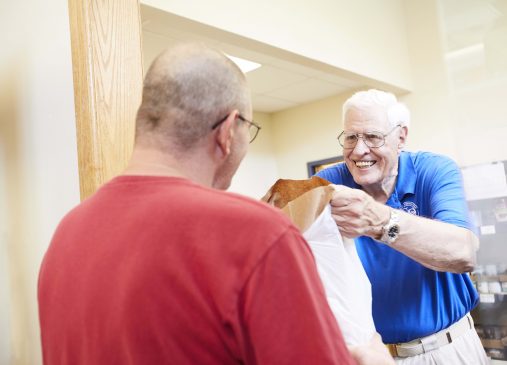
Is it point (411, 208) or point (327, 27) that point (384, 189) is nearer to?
point (411, 208)

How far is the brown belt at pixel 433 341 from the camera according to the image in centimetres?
141

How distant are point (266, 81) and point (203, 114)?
3744mm

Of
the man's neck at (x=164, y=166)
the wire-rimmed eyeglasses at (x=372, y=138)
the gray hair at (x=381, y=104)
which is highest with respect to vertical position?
the gray hair at (x=381, y=104)

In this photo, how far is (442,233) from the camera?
3.94 feet

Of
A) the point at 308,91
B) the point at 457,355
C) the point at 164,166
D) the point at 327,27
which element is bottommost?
the point at 457,355

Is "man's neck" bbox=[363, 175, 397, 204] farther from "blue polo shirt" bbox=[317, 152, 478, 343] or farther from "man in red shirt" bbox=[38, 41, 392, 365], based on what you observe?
"man in red shirt" bbox=[38, 41, 392, 365]

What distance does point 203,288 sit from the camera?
59 cm

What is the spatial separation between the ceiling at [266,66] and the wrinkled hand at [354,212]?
152cm

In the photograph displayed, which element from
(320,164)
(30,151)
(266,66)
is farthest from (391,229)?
(320,164)

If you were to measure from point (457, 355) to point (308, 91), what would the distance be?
143 inches

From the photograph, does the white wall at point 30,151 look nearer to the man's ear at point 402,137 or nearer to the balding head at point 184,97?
the balding head at point 184,97

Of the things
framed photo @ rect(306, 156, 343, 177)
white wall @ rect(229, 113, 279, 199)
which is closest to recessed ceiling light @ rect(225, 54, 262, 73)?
white wall @ rect(229, 113, 279, 199)

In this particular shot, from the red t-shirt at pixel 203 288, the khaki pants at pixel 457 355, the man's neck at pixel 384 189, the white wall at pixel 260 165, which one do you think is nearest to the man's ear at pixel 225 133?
the red t-shirt at pixel 203 288

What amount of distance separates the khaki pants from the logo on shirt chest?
398 millimetres
